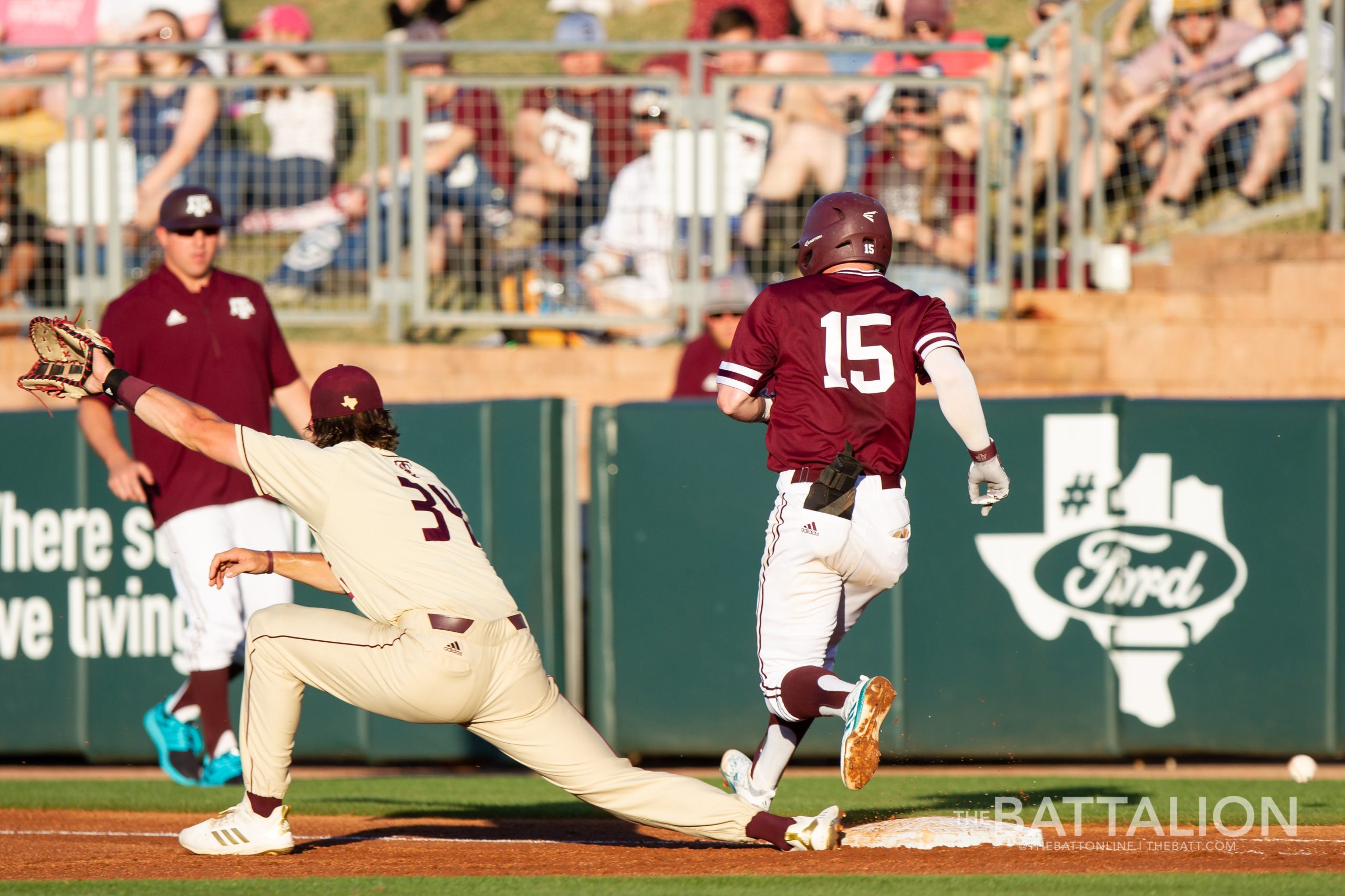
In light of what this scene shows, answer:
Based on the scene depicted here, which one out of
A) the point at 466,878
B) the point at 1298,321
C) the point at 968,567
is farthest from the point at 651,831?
the point at 1298,321

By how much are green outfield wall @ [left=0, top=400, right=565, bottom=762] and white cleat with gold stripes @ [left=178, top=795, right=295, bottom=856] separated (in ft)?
9.09

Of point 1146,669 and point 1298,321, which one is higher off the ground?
point 1298,321

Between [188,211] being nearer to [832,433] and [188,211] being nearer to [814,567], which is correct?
[832,433]

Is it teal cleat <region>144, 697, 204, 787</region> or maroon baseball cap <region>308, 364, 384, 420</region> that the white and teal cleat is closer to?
maroon baseball cap <region>308, 364, 384, 420</region>

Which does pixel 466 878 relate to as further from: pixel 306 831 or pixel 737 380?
pixel 737 380

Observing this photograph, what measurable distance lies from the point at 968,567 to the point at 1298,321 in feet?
11.2

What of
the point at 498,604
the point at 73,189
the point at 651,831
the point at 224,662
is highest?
the point at 73,189

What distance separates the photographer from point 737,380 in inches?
203

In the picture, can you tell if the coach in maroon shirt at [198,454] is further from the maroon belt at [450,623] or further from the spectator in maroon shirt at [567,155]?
the spectator in maroon shirt at [567,155]

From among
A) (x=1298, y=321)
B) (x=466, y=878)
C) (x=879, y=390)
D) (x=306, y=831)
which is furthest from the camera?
(x=1298, y=321)

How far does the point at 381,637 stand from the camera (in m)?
4.75

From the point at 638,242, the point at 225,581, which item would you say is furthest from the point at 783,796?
the point at 638,242

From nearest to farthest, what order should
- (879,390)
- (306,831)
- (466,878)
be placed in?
(466,878), (879,390), (306,831)

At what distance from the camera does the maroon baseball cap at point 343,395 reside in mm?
4809
